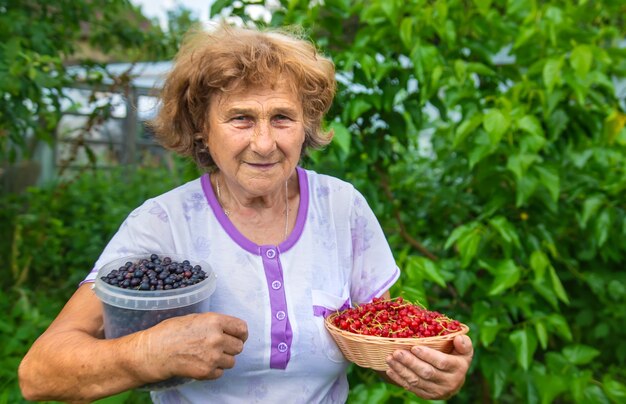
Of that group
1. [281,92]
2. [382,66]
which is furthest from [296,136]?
[382,66]

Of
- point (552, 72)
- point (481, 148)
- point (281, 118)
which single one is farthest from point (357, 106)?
point (281, 118)

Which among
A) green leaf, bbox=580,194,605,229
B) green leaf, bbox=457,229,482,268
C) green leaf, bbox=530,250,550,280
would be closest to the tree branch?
green leaf, bbox=457,229,482,268

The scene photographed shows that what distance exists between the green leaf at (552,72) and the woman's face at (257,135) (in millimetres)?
1087

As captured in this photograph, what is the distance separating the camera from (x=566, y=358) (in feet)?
7.29

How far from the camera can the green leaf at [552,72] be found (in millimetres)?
2053

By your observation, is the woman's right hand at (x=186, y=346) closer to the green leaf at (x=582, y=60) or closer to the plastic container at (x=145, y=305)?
the plastic container at (x=145, y=305)

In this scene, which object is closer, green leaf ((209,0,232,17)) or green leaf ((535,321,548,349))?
green leaf ((535,321,548,349))

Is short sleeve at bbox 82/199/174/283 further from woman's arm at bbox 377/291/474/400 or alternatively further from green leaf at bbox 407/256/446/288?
green leaf at bbox 407/256/446/288

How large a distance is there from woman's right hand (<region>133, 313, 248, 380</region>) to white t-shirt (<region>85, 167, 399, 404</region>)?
0.26 m

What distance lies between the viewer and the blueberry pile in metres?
1.14

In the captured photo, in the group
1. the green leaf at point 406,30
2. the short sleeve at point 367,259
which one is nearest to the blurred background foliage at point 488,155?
the green leaf at point 406,30

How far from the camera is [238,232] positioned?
1.46 m

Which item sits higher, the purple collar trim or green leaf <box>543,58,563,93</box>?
green leaf <box>543,58,563,93</box>

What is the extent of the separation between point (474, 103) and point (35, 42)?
190 cm
